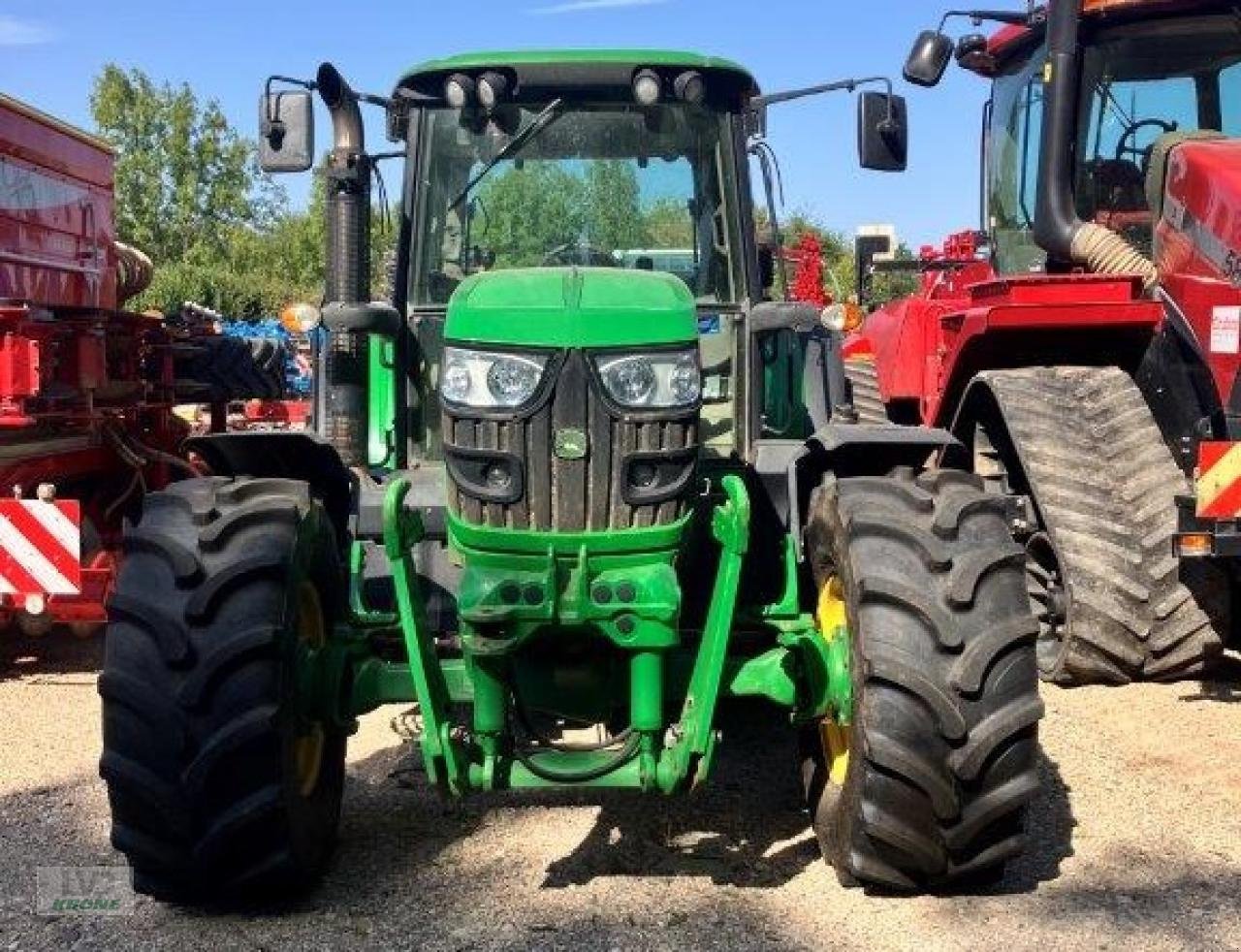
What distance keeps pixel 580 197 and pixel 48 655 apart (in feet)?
12.9

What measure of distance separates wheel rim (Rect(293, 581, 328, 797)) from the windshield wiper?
159 cm

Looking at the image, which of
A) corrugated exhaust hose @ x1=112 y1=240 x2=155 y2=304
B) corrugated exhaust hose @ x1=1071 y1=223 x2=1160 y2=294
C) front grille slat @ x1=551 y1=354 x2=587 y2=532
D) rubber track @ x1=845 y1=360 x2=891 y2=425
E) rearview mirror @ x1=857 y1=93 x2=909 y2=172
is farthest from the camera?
corrugated exhaust hose @ x1=112 y1=240 x2=155 y2=304

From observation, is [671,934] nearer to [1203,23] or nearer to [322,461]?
[322,461]

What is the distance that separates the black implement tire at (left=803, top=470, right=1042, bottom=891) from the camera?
3752 mm

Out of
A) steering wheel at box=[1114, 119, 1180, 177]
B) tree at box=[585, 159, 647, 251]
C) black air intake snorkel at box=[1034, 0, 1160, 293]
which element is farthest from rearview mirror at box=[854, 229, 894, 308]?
tree at box=[585, 159, 647, 251]

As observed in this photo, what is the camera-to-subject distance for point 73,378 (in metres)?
7.52

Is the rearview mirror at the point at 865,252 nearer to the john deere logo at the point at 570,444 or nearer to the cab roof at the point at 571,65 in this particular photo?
the cab roof at the point at 571,65

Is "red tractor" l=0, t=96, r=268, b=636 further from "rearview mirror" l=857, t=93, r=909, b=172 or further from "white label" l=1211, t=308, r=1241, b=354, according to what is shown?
"white label" l=1211, t=308, r=1241, b=354

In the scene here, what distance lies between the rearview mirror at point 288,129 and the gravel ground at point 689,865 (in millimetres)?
2139

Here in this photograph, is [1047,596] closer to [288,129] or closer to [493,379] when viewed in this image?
[493,379]

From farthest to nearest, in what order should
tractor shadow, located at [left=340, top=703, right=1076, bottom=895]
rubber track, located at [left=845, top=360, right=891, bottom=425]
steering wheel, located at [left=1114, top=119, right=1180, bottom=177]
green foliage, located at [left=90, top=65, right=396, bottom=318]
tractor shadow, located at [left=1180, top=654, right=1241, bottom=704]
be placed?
green foliage, located at [left=90, top=65, right=396, bottom=318]
rubber track, located at [left=845, top=360, right=891, bottom=425]
steering wheel, located at [left=1114, top=119, right=1180, bottom=177]
tractor shadow, located at [left=1180, top=654, right=1241, bottom=704]
tractor shadow, located at [left=340, top=703, right=1076, bottom=895]

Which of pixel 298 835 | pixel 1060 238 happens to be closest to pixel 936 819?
pixel 298 835

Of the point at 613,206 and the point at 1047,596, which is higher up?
the point at 613,206

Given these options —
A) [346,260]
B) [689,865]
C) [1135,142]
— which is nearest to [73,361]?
[346,260]
